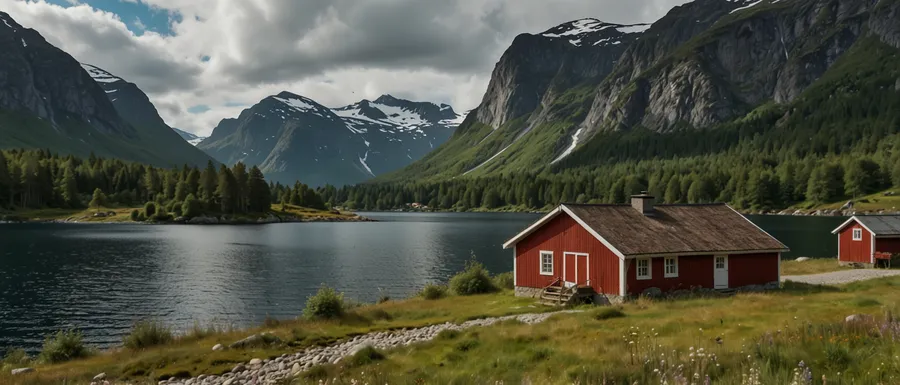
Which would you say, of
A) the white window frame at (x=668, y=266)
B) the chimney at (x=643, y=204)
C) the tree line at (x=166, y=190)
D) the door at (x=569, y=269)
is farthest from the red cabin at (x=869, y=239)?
the tree line at (x=166, y=190)

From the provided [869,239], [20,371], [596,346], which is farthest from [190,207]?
[596,346]

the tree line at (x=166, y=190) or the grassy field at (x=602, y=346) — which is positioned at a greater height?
the tree line at (x=166, y=190)

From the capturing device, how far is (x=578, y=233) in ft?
130

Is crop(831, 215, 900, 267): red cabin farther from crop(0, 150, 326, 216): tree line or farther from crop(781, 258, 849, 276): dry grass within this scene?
crop(0, 150, 326, 216): tree line

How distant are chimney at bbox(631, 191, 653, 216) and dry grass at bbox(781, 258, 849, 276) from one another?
20.1m

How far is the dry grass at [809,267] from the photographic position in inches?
2205

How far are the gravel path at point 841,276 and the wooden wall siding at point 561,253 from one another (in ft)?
61.9

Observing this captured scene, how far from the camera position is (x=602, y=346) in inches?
776

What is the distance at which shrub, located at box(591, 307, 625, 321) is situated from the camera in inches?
1161

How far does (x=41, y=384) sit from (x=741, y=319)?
92.0 ft

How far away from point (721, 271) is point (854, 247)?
29451mm

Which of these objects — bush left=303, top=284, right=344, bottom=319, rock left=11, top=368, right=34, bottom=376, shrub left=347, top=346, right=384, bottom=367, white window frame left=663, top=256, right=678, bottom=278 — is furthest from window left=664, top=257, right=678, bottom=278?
rock left=11, top=368, right=34, bottom=376

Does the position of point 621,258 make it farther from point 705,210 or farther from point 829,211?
point 829,211

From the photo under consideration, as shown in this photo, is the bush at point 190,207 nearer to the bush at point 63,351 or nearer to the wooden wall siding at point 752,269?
the bush at point 63,351
